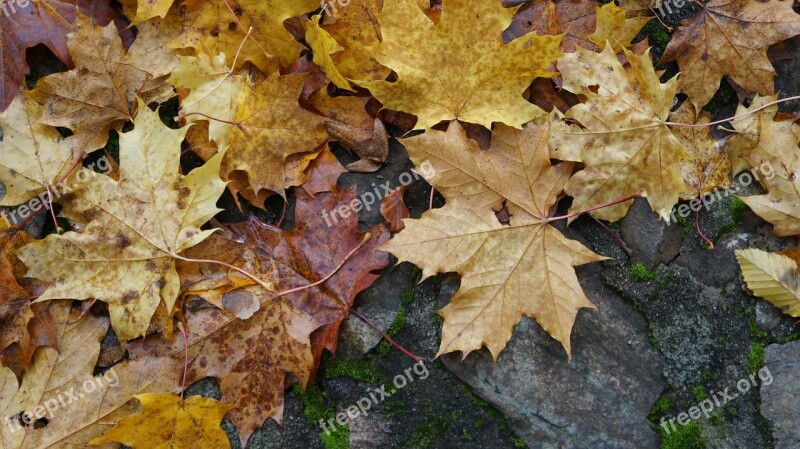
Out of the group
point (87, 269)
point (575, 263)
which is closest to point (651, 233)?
point (575, 263)

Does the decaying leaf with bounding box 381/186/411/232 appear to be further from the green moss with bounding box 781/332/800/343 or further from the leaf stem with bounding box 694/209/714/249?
the green moss with bounding box 781/332/800/343

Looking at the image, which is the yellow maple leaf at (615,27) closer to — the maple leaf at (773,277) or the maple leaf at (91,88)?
the maple leaf at (773,277)

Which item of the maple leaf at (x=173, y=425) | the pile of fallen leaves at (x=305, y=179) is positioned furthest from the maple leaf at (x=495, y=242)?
the maple leaf at (x=173, y=425)

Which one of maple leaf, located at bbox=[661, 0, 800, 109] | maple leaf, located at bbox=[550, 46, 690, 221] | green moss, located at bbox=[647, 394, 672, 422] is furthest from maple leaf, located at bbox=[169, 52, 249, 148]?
green moss, located at bbox=[647, 394, 672, 422]

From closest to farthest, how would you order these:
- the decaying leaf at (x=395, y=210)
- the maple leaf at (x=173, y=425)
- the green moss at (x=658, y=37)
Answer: the maple leaf at (x=173, y=425) < the decaying leaf at (x=395, y=210) < the green moss at (x=658, y=37)

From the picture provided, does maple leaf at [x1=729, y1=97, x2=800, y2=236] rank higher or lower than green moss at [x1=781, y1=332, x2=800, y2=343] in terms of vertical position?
higher

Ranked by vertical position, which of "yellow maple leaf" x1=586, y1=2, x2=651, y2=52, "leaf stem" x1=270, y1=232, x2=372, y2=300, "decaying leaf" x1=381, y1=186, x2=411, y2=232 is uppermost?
"yellow maple leaf" x1=586, y1=2, x2=651, y2=52
